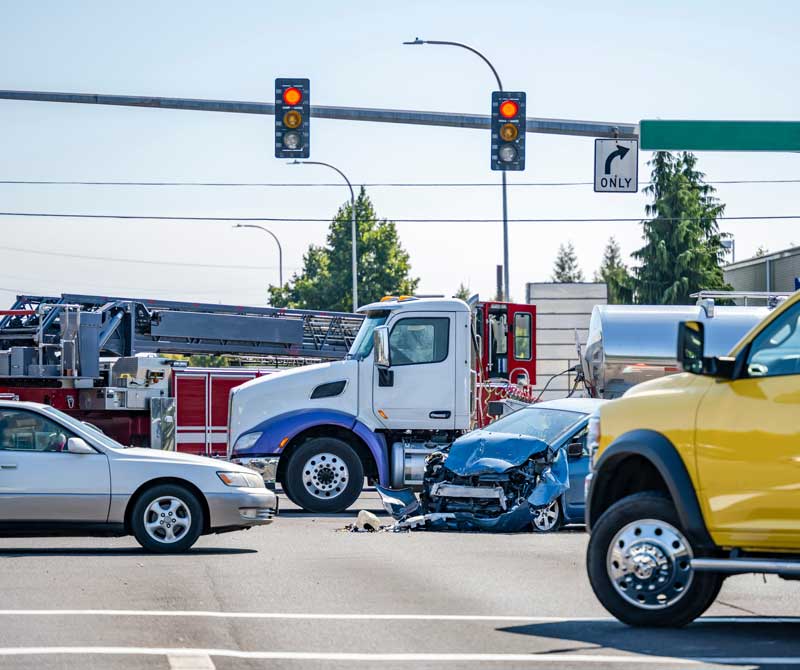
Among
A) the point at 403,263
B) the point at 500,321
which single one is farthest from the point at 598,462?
the point at 403,263

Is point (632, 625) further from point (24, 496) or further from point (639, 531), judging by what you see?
point (24, 496)

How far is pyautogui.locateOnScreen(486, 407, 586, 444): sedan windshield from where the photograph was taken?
16453mm

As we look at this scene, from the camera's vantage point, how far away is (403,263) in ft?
262

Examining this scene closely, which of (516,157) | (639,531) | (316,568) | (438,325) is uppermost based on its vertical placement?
(516,157)

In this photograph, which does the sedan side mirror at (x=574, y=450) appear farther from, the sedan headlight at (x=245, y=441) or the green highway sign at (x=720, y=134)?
the green highway sign at (x=720, y=134)

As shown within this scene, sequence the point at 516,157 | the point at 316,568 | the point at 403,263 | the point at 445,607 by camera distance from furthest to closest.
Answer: the point at 403,263 → the point at 516,157 → the point at 316,568 → the point at 445,607

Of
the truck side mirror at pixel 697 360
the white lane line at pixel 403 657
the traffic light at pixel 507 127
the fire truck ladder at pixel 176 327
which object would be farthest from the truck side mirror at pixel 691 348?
the fire truck ladder at pixel 176 327

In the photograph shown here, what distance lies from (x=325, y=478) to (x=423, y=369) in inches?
81.8

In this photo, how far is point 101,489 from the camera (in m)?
13.5

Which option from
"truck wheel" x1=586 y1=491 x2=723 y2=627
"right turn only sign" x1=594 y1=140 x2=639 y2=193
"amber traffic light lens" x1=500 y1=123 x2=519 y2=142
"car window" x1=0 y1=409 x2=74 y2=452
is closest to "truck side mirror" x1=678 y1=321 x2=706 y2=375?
"truck wheel" x1=586 y1=491 x2=723 y2=627

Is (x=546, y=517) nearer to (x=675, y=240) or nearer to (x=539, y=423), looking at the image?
(x=539, y=423)

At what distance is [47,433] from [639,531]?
716 cm

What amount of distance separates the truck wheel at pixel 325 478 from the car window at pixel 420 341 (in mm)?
1581

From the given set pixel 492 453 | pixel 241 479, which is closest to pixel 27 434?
pixel 241 479
